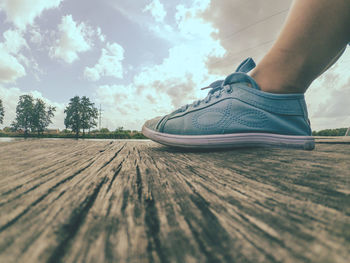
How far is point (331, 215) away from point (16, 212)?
14.3 inches

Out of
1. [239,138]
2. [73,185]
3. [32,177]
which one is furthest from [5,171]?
[239,138]

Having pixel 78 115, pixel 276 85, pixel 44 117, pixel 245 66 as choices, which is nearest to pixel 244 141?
pixel 276 85

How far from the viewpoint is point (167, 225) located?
0.18 m

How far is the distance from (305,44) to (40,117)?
30260 millimetres

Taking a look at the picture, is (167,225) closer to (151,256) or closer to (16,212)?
(151,256)

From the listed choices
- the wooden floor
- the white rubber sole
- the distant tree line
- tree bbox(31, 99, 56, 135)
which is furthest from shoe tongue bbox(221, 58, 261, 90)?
tree bbox(31, 99, 56, 135)

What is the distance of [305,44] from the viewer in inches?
27.3

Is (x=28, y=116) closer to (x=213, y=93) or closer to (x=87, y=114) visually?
(x=87, y=114)

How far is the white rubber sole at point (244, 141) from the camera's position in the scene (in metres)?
0.71

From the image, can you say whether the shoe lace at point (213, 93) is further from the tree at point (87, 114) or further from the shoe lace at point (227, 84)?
the tree at point (87, 114)

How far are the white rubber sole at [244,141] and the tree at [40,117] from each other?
28.7 metres

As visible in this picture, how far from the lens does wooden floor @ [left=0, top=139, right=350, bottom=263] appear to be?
14 cm

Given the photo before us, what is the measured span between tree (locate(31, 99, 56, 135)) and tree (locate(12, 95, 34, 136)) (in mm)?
448

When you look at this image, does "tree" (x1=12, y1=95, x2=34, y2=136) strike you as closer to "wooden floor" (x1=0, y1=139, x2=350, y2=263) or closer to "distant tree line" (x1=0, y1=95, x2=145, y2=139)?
"distant tree line" (x1=0, y1=95, x2=145, y2=139)
